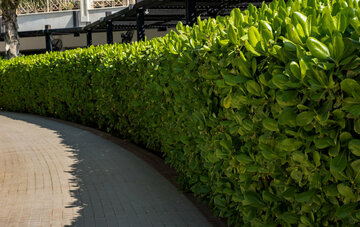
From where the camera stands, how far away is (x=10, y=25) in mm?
20766

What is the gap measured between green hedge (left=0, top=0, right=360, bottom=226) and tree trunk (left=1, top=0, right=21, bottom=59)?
54.5 feet

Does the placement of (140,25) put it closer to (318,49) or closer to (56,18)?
(318,49)

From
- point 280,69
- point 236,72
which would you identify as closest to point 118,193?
point 236,72

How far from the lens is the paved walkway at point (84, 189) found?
15.7 ft

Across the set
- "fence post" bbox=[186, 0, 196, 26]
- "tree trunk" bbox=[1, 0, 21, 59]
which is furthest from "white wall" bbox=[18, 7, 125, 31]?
"fence post" bbox=[186, 0, 196, 26]

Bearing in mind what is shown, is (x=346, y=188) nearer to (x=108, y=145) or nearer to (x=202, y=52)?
(x=202, y=52)

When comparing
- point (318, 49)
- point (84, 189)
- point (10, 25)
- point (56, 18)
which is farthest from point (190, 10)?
point (56, 18)

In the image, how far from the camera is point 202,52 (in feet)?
14.5

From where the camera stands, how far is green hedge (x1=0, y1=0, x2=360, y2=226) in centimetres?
245

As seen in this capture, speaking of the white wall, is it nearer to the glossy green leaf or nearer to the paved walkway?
the paved walkway

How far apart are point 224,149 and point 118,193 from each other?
7.42ft

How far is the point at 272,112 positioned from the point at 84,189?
358 cm

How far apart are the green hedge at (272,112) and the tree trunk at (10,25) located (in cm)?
1661

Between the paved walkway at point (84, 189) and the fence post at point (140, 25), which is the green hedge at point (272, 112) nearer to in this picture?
the paved walkway at point (84, 189)
